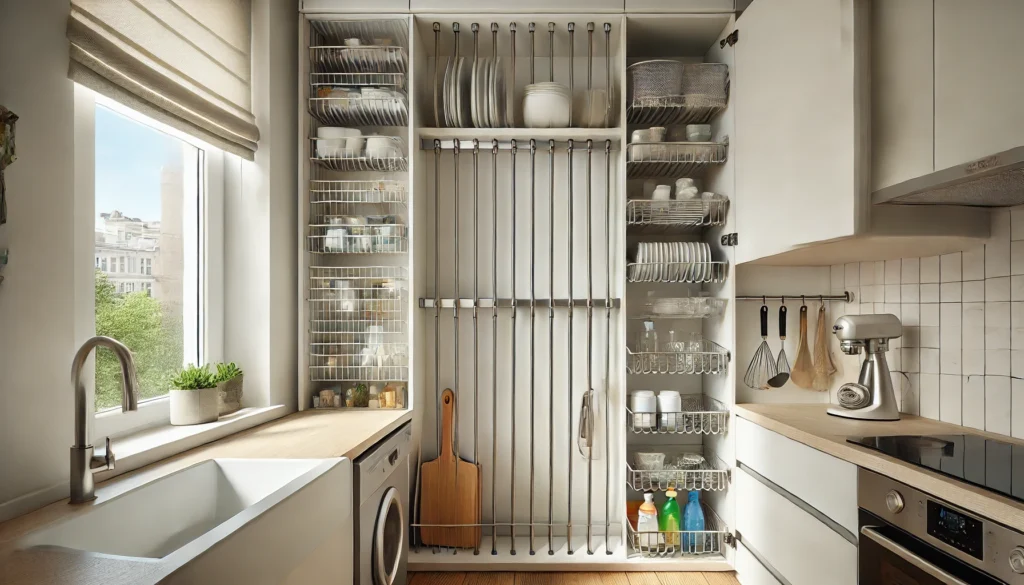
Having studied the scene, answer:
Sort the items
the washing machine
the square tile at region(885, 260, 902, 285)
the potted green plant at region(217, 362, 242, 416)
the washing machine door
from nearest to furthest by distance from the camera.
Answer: the washing machine < the washing machine door < the potted green plant at region(217, 362, 242, 416) < the square tile at region(885, 260, 902, 285)

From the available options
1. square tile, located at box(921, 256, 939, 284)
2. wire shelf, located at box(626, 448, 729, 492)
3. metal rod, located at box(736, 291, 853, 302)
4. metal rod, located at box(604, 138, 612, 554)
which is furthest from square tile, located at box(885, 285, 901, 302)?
metal rod, located at box(604, 138, 612, 554)

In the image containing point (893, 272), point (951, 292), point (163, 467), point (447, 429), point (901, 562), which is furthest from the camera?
point (447, 429)

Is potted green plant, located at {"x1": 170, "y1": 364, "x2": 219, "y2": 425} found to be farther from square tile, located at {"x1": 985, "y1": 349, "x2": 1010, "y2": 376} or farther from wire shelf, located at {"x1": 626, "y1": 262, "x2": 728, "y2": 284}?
square tile, located at {"x1": 985, "y1": 349, "x2": 1010, "y2": 376}

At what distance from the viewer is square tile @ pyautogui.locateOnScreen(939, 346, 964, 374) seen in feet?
5.90

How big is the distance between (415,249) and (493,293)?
0.46 meters

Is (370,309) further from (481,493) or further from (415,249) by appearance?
(481,493)

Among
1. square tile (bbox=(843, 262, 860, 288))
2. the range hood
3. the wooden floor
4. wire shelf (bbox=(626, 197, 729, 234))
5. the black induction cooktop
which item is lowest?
the wooden floor

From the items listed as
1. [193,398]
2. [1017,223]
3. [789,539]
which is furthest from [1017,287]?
[193,398]

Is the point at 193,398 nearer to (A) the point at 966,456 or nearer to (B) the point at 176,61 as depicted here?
(B) the point at 176,61

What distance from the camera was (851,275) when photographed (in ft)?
7.48

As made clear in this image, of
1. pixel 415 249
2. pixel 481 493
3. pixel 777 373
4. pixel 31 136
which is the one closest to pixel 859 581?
pixel 777 373

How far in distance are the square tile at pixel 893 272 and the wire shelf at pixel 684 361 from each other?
0.65 m

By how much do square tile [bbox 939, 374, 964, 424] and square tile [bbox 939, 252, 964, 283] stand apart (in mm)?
320

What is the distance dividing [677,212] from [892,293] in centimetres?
85
